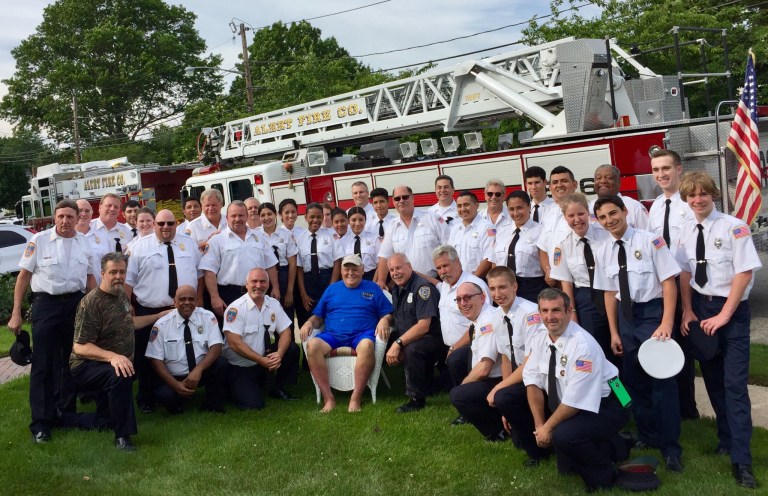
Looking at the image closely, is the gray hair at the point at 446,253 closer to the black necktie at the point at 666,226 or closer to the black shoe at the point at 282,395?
the black necktie at the point at 666,226

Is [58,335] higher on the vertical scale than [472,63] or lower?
lower

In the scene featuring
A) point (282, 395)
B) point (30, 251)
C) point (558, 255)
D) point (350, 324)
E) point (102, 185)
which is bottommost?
point (282, 395)

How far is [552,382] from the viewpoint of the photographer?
4.82 metres

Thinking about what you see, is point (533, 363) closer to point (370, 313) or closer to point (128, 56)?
point (370, 313)

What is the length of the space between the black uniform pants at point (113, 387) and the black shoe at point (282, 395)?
64.4 inches

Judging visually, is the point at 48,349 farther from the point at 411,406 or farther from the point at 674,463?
the point at 674,463

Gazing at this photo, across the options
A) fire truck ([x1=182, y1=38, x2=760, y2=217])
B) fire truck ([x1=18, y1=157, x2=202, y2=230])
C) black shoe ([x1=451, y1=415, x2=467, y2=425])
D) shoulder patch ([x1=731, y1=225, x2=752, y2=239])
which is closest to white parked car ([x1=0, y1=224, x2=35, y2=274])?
fire truck ([x1=18, y1=157, x2=202, y2=230])

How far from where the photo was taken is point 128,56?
160ft

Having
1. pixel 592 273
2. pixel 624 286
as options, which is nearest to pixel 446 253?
pixel 592 273

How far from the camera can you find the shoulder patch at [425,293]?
686cm

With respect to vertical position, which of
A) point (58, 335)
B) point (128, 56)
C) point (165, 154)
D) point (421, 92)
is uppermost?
point (128, 56)

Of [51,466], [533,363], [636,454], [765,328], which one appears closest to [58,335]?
[51,466]

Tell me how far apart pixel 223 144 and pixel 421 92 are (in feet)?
21.3

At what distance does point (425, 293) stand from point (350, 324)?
2.70 feet
